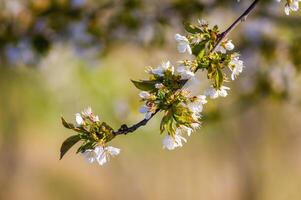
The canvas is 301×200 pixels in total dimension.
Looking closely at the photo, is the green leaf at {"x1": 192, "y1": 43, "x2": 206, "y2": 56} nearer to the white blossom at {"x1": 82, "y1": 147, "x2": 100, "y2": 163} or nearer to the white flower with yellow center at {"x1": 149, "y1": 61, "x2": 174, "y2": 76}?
the white flower with yellow center at {"x1": 149, "y1": 61, "x2": 174, "y2": 76}

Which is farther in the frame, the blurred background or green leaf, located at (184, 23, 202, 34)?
the blurred background

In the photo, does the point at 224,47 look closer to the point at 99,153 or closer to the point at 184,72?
the point at 184,72

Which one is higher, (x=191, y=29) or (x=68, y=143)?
(x=191, y=29)

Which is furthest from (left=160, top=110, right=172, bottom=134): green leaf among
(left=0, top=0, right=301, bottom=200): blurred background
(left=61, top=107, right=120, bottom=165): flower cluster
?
(left=0, top=0, right=301, bottom=200): blurred background

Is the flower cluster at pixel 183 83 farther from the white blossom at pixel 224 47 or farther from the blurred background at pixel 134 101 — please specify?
the blurred background at pixel 134 101

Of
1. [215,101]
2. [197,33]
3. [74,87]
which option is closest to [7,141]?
[74,87]

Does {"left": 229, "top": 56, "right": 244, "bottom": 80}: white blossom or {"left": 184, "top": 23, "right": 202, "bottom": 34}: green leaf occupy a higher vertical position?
{"left": 184, "top": 23, "right": 202, "bottom": 34}: green leaf

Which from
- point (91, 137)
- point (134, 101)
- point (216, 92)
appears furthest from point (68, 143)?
point (134, 101)
